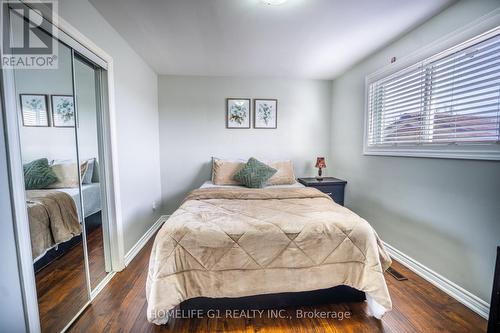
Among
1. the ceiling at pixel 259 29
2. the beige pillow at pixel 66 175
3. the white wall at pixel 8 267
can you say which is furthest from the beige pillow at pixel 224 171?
the white wall at pixel 8 267

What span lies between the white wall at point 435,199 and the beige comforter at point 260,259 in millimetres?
718

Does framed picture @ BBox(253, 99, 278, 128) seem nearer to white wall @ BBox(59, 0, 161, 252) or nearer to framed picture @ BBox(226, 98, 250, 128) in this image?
framed picture @ BBox(226, 98, 250, 128)

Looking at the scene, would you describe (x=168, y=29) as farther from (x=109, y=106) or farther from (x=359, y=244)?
(x=359, y=244)

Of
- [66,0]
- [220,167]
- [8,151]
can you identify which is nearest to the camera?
[8,151]

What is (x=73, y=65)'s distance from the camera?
59.9 inches

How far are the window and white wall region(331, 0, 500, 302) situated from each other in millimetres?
129

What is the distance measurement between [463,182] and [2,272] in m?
3.05

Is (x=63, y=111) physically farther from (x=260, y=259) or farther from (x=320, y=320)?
(x=320, y=320)

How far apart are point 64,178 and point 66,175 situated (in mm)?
36

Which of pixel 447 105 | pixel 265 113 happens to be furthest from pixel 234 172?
pixel 447 105

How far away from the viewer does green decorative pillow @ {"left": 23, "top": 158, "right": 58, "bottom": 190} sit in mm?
1146

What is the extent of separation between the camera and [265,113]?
3.45 meters

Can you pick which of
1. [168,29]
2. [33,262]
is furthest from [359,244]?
[168,29]

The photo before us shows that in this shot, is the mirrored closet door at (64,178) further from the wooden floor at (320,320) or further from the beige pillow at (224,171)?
the beige pillow at (224,171)
